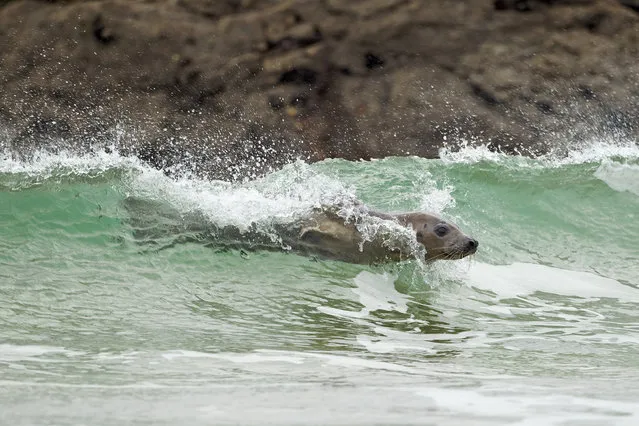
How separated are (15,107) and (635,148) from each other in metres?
6.09

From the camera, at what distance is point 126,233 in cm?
800

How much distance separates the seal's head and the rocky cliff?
9.82 ft

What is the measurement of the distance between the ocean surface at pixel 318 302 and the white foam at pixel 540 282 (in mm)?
24

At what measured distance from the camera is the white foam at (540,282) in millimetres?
8008

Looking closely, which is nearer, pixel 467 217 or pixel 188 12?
pixel 467 217

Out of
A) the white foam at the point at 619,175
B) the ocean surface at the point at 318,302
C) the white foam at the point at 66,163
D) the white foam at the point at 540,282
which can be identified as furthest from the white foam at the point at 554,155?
the white foam at the point at 66,163

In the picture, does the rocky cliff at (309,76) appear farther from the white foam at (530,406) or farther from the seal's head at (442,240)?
the white foam at (530,406)

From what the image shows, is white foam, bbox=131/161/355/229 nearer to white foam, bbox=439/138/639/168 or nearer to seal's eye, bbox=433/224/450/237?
seal's eye, bbox=433/224/450/237

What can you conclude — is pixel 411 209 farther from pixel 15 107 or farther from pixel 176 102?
pixel 15 107

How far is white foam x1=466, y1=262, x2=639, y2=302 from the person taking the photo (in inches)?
315

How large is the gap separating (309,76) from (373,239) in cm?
352

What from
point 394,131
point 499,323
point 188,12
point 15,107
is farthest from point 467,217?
point 15,107

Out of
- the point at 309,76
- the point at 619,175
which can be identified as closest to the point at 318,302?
the point at 309,76

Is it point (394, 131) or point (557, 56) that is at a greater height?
point (557, 56)
